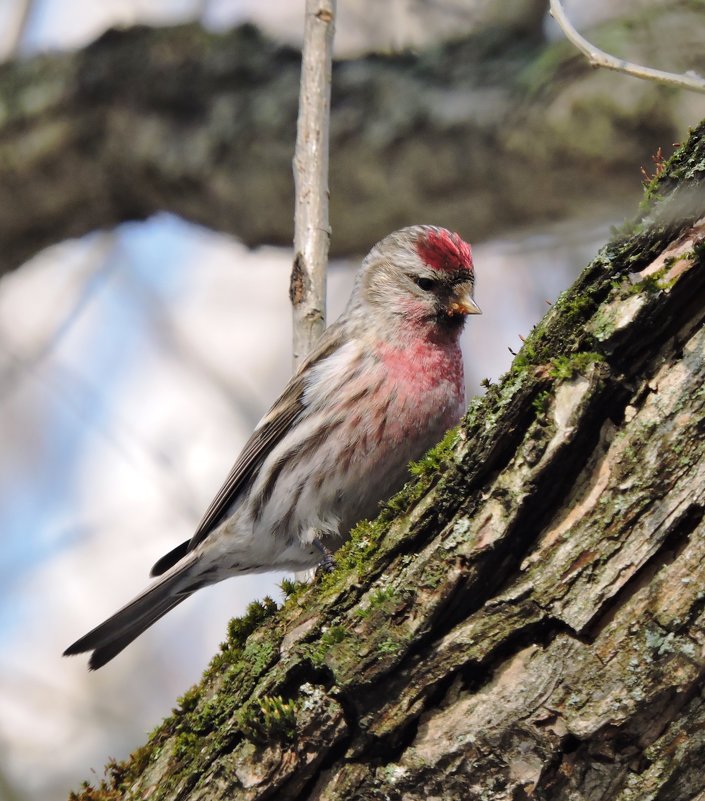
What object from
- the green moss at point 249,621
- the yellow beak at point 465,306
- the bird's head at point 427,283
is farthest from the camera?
the bird's head at point 427,283

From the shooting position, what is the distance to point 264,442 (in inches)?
179

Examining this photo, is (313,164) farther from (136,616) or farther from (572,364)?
(136,616)

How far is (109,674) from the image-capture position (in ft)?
27.0

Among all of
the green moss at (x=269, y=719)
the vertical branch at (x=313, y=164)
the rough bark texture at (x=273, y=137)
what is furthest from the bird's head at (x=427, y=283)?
the green moss at (x=269, y=719)

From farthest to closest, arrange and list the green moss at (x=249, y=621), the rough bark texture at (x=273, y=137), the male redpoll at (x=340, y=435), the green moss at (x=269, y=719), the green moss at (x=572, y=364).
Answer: the rough bark texture at (x=273, y=137)
the male redpoll at (x=340, y=435)
the green moss at (x=249, y=621)
the green moss at (x=269, y=719)
the green moss at (x=572, y=364)

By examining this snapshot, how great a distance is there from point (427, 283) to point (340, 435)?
37.3 inches

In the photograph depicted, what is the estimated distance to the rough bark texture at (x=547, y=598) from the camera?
2.44 metres

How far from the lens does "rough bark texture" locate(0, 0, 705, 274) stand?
18.1ft

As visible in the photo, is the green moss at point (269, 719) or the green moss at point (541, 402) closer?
the green moss at point (541, 402)

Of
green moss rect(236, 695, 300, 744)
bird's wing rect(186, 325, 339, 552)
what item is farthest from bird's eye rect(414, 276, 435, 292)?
green moss rect(236, 695, 300, 744)

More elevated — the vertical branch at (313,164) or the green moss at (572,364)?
the vertical branch at (313,164)

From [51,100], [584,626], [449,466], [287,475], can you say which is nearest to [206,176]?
[51,100]

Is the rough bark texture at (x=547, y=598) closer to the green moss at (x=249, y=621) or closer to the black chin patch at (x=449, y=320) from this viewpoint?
the green moss at (x=249, y=621)

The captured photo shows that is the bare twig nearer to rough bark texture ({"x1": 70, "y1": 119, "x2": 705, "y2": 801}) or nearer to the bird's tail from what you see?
rough bark texture ({"x1": 70, "y1": 119, "x2": 705, "y2": 801})
